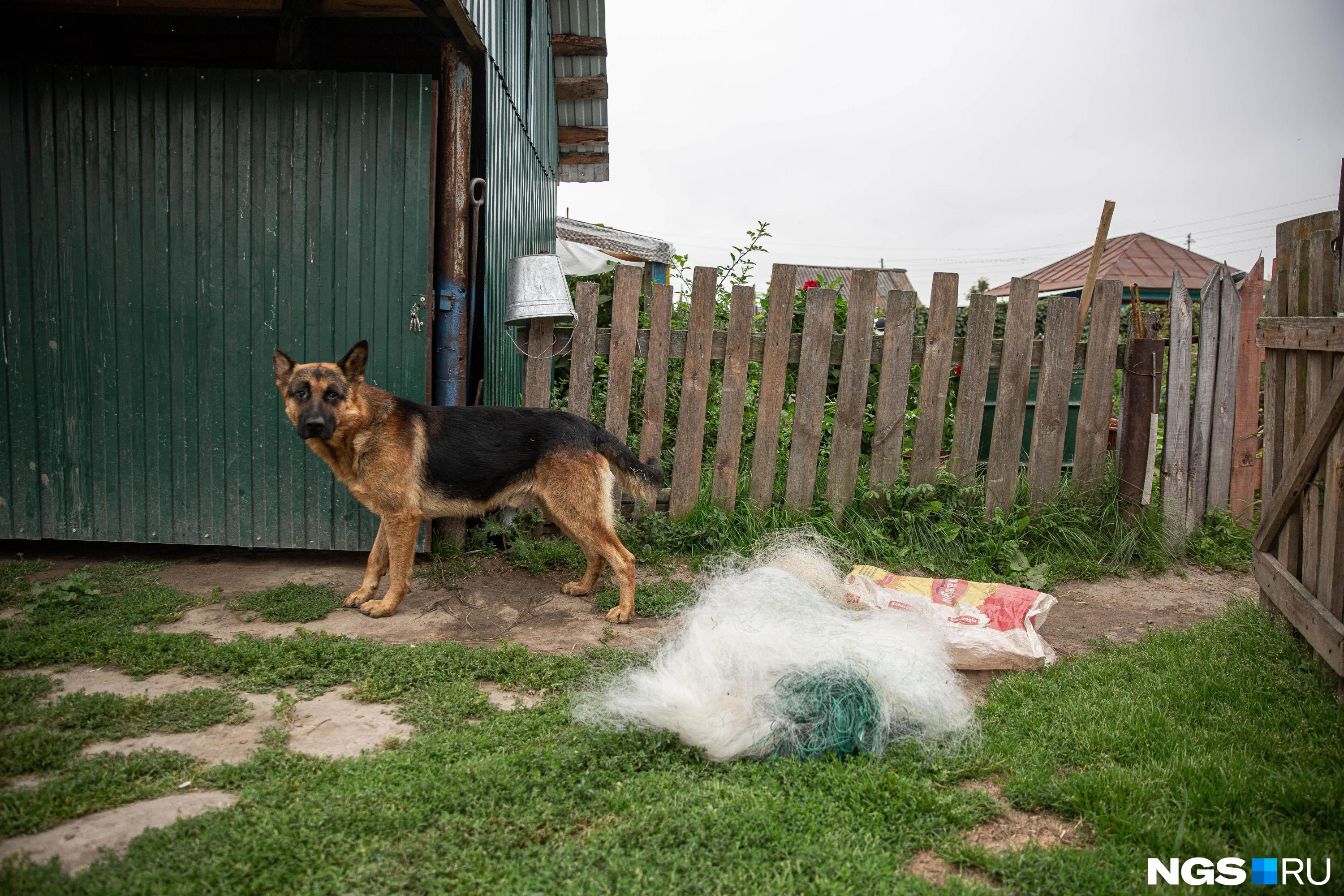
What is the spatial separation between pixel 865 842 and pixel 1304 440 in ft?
8.93

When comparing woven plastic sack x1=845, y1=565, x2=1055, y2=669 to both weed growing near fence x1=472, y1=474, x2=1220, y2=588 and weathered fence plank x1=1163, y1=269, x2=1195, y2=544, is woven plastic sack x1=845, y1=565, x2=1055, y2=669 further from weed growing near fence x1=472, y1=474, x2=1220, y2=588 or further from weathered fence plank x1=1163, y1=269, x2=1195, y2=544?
weathered fence plank x1=1163, y1=269, x2=1195, y2=544

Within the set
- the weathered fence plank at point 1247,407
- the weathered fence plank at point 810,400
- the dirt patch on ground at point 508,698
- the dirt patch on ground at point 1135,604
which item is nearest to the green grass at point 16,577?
the dirt patch on ground at point 508,698

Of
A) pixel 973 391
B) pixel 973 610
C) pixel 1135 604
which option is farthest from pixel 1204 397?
pixel 973 610

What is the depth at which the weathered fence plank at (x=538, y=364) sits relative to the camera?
5.44 meters

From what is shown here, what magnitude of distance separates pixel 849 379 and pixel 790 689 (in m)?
3.08

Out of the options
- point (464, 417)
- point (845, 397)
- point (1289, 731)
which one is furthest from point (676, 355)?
point (1289, 731)

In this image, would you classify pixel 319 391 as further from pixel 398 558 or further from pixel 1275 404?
pixel 1275 404

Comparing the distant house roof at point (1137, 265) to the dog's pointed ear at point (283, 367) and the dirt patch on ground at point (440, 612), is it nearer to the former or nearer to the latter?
the dirt patch on ground at point (440, 612)

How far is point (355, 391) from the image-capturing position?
4191 millimetres

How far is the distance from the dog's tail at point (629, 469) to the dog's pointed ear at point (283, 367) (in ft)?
5.68

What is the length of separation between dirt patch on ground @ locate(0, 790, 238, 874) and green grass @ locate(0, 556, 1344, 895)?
49 mm

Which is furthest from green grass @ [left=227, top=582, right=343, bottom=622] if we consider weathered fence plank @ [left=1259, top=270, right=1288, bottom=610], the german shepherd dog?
weathered fence plank @ [left=1259, top=270, right=1288, bottom=610]

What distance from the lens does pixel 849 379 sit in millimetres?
5438

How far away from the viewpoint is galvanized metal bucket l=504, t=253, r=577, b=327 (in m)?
5.25
